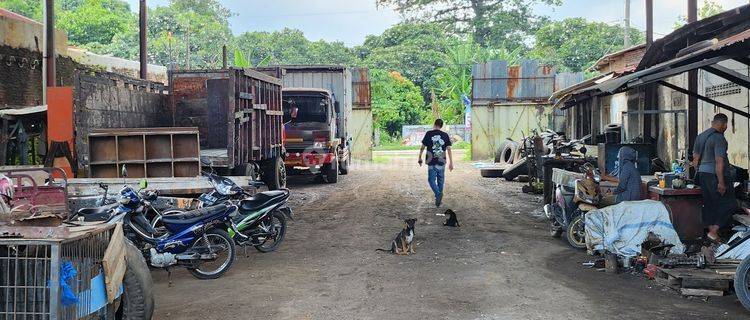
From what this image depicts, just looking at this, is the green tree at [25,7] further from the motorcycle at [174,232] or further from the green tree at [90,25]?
the motorcycle at [174,232]

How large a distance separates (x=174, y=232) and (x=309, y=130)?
37.3ft

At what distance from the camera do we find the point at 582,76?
29.2 m

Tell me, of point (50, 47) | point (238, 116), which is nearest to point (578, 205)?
point (238, 116)

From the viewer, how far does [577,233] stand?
8.80 meters

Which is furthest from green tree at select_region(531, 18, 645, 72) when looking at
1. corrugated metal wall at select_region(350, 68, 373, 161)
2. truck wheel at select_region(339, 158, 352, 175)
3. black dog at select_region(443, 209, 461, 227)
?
black dog at select_region(443, 209, 461, 227)

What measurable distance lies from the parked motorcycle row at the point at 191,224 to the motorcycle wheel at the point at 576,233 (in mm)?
3864

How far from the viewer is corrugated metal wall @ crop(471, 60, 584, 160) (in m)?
28.8

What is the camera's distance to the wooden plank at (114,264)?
13.8 ft

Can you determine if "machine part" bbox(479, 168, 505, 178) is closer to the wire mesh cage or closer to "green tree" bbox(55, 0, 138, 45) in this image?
the wire mesh cage

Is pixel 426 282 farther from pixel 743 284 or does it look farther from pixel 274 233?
pixel 743 284

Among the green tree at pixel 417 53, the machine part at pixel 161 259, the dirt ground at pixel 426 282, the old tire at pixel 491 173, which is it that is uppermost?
the green tree at pixel 417 53

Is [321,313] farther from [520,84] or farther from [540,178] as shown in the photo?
[520,84]

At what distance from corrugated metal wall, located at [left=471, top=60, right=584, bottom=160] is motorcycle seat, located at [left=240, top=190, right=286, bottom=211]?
68.6 feet

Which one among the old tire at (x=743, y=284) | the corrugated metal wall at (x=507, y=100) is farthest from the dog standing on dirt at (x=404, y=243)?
the corrugated metal wall at (x=507, y=100)
